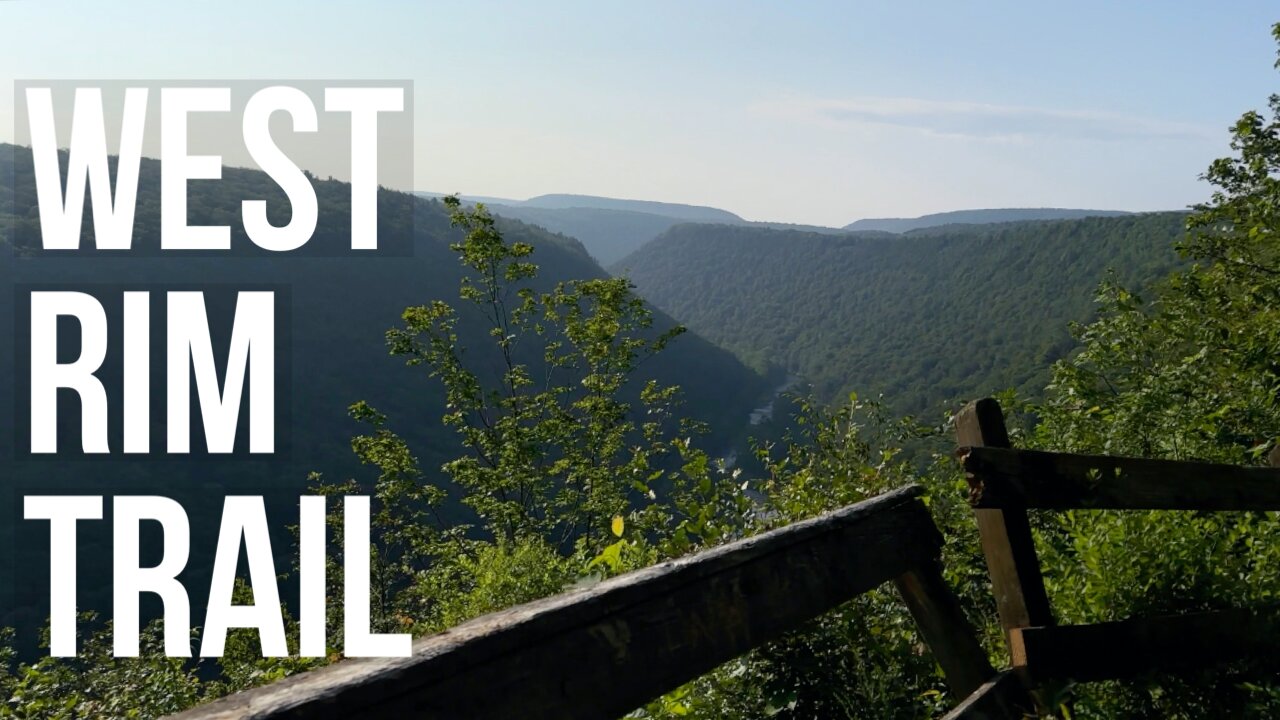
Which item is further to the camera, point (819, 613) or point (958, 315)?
point (958, 315)

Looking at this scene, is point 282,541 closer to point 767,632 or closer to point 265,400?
point 265,400

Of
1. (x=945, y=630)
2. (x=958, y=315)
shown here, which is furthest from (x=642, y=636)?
(x=958, y=315)

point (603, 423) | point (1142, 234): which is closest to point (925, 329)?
point (1142, 234)

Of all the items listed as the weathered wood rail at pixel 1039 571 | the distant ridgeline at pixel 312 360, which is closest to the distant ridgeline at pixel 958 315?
the distant ridgeline at pixel 312 360

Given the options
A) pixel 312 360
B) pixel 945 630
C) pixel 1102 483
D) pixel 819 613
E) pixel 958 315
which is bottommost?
pixel 312 360

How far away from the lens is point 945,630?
2.13 m

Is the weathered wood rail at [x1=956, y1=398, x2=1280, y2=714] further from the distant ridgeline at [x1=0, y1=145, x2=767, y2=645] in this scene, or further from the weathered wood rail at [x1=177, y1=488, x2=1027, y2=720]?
the distant ridgeline at [x1=0, y1=145, x2=767, y2=645]

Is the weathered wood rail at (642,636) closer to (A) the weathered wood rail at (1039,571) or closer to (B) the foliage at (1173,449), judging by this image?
(A) the weathered wood rail at (1039,571)

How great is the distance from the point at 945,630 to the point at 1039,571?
282mm

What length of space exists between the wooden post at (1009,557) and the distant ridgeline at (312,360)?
172 feet

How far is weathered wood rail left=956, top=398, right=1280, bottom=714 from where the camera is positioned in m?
2.17

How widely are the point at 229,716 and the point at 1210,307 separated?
9034mm

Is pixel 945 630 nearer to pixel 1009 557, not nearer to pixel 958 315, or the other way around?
pixel 1009 557

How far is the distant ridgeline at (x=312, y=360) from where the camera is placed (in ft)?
211
